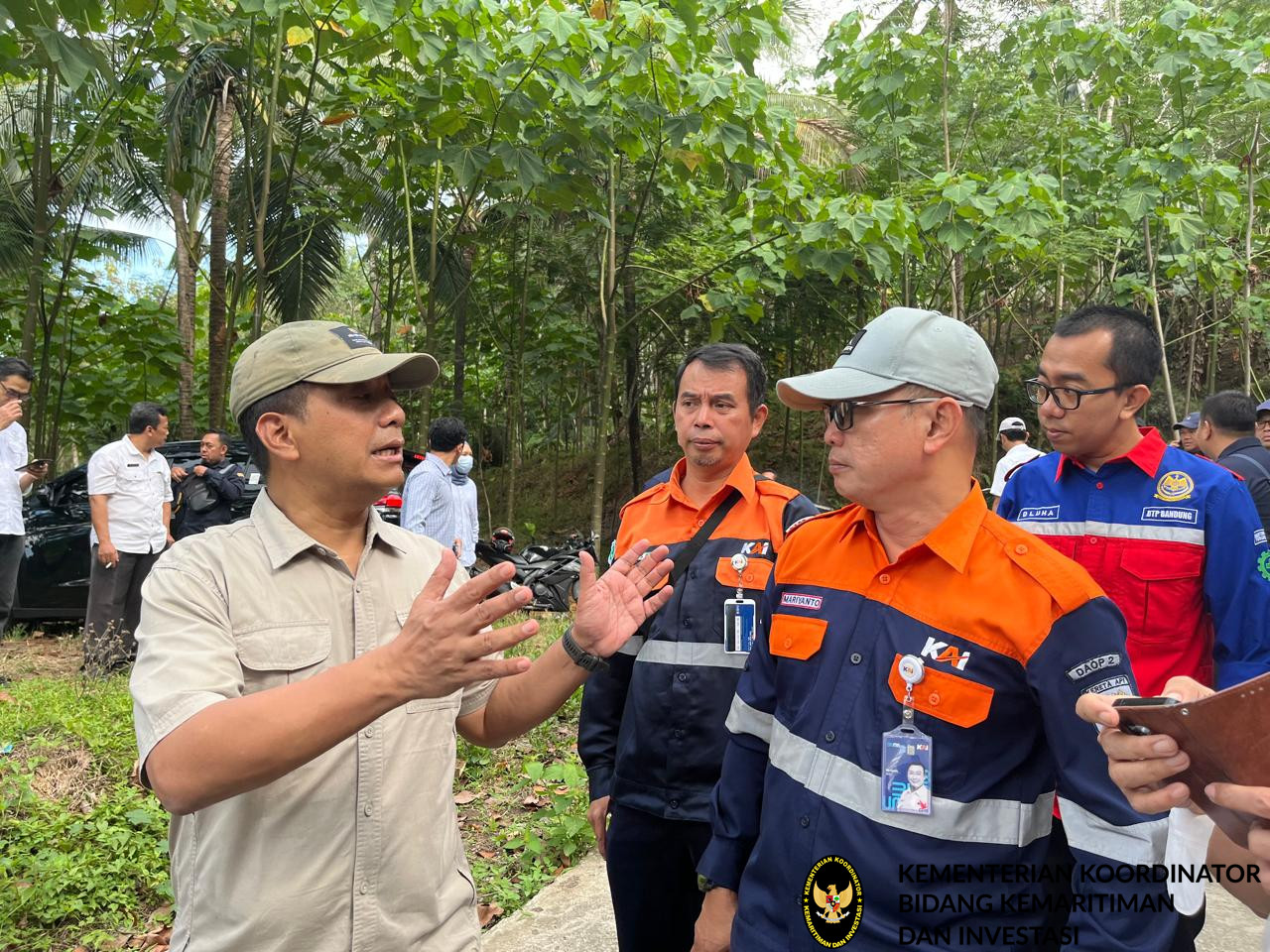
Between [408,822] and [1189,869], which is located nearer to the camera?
[1189,869]

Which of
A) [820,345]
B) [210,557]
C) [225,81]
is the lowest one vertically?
[210,557]

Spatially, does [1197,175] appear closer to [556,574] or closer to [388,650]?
[556,574]

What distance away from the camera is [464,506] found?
24.4 ft

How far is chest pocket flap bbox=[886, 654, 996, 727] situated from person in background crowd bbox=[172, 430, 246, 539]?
21.9 ft

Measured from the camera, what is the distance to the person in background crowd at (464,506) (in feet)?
24.0

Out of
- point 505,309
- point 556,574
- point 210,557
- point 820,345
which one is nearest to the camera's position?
point 210,557

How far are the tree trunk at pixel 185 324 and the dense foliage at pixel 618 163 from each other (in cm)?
7

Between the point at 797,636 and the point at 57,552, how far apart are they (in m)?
7.98

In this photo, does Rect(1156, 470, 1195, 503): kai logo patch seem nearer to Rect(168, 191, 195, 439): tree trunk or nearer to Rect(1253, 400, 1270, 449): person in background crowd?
Rect(1253, 400, 1270, 449): person in background crowd

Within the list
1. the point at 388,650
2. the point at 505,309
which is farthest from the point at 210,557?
the point at 505,309

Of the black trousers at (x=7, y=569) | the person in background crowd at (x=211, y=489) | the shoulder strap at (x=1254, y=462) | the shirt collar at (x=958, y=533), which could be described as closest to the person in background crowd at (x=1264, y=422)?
the shoulder strap at (x=1254, y=462)

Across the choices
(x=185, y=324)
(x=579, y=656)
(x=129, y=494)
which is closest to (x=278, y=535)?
(x=579, y=656)

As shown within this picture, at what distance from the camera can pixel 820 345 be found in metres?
15.0

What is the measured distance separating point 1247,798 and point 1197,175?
8210 mm
